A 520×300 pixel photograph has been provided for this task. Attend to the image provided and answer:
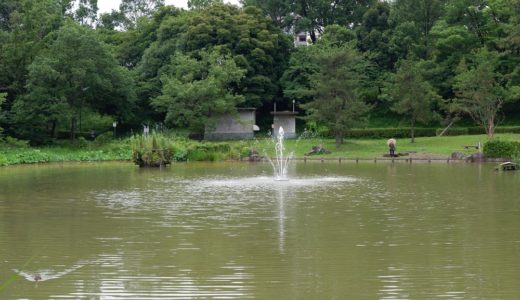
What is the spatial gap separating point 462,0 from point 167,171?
34.4 meters

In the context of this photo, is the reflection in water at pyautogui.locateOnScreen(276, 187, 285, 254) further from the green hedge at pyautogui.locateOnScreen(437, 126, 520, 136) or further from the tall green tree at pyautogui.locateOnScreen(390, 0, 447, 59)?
the tall green tree at pyautogui.locateOnScreen(390, 0, 447, 59)

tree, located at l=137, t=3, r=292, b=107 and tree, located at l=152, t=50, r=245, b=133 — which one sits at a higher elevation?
tree, located at l=137, t=3, r=292, b=107

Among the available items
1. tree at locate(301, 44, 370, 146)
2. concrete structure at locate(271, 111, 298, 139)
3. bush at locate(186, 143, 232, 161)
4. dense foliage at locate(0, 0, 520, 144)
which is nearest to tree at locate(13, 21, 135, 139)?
dense foliage at locate(0, 0, 520, 144)

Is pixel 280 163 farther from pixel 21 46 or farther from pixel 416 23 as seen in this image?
pixel 416 23

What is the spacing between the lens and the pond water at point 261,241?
8.82 metres

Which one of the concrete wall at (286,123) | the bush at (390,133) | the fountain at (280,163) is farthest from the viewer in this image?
the concrete wall at (286,123)

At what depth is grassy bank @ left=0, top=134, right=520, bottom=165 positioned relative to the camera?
131ft

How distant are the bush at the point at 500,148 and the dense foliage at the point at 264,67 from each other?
22.8ft

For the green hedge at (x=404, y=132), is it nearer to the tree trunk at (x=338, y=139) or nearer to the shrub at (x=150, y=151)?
the tree trunk at (x=338, y=139)

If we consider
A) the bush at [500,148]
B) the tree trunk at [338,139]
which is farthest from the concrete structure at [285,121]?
the bush at [500,148]

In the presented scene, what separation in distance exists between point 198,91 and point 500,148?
21905 mm

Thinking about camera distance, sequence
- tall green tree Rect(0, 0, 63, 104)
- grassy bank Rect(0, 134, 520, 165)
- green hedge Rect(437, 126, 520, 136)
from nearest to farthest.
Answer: grassy bank Rect(0, 134, 520, 165) → tall green tree Rect(0, 0, 63, 104) → green hedge Rect(437, 126, 520, 136)

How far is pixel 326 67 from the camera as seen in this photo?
46000 mm

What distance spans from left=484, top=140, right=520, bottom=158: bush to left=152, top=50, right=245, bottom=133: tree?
20.0 m
